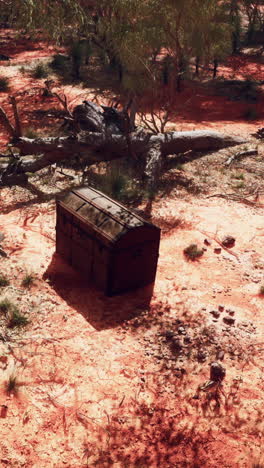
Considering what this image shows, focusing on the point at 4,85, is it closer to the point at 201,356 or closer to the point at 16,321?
the point at 16,321

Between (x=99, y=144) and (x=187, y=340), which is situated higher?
(x=99, y=144)

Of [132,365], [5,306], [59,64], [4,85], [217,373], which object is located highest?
[59,64]

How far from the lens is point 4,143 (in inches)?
594

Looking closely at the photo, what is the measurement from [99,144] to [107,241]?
597 cm

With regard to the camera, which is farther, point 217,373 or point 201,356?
point 201,356

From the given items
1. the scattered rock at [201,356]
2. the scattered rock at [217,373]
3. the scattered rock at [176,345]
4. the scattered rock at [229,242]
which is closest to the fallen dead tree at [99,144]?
the scattered rock at [229,242]

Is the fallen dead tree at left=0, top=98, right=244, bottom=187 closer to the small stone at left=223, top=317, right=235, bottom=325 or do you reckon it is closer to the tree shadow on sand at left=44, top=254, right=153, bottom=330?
the tree shadow on sand at left=44, top=254, right=153, bottom=330

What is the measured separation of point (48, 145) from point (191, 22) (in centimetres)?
669

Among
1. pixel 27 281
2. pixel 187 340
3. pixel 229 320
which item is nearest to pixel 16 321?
pixel 27 281

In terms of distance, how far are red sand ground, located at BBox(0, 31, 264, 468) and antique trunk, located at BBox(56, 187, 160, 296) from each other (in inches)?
13.3

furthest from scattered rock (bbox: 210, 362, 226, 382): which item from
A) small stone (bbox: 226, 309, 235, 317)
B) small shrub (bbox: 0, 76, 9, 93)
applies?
small shrub (bbox: 0, 76, 9, 93)

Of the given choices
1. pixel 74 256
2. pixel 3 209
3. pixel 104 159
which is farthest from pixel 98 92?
pixel 74 256

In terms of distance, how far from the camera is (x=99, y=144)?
12.4 metres

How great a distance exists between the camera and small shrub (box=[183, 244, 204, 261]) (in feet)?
30.0
